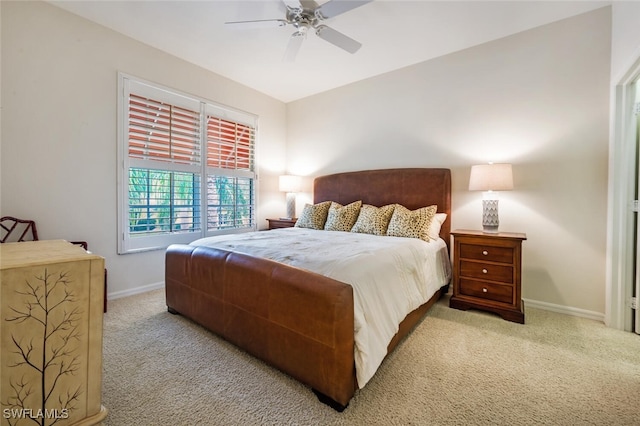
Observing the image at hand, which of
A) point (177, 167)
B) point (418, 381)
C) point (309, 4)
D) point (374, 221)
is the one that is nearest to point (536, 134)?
point (374, 221)

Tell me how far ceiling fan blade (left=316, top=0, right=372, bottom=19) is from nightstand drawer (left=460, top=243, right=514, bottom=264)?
2.25 meters

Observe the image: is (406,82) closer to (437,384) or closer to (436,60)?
(436,60)

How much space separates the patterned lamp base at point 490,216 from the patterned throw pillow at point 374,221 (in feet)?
3.04

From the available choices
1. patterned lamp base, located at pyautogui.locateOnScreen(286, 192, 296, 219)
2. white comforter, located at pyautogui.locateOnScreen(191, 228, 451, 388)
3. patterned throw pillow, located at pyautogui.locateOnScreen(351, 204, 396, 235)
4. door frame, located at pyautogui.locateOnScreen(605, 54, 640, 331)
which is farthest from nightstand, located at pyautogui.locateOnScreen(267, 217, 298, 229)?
door frame, located at pyautogui.locateOnScreen(605, 54, 640, 331)

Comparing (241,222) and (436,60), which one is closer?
(436,60)

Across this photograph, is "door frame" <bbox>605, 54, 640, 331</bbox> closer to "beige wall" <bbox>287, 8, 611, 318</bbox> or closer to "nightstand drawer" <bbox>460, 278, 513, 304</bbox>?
"beige wall" <bbox>287, 8, 611, 318</bbox>

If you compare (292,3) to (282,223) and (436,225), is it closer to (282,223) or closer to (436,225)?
(436,225)

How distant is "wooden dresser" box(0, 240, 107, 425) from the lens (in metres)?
0.83

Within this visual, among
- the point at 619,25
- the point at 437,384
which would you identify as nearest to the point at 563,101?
the point at 619,25

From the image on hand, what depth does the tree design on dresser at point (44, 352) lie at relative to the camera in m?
0.85

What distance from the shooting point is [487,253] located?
249 cm

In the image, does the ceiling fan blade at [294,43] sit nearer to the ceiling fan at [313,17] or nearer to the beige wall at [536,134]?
the ceiling fan at [313,17]

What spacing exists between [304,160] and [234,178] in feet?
4.04

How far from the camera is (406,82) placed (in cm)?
348
